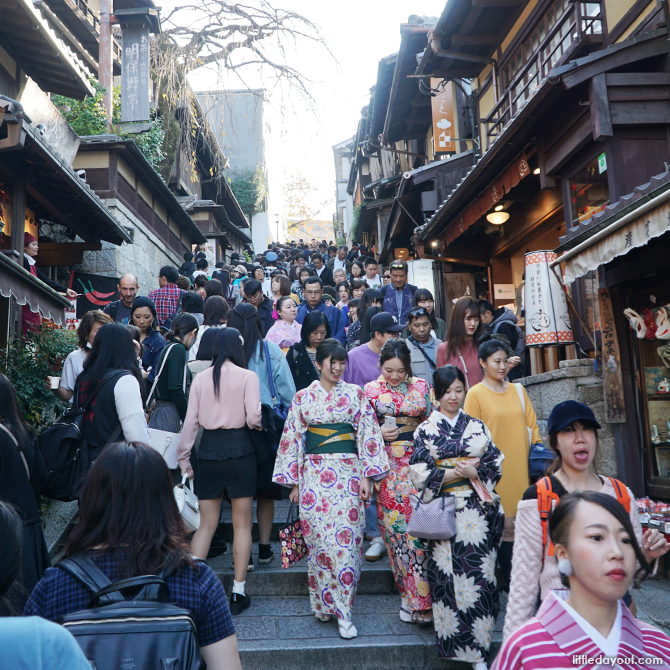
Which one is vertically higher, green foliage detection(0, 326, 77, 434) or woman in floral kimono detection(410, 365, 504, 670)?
green foliage detection(0, 326, 77, 434)

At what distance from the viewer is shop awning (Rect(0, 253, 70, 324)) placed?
5543 millimetres

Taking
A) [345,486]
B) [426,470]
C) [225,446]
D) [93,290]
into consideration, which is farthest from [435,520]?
[93,290]

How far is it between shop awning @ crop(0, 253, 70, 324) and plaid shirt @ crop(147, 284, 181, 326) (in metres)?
3.85

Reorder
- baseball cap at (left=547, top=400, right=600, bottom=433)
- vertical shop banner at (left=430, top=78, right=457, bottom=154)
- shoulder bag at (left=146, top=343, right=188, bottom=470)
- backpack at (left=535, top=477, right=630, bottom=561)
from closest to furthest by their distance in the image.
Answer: backpack at (left=535, top=477, right=630, bottom=561)
baseball cap at (left=547, top=400, right=600, bottom=433)
shoulder bag at (left=146, top=343, right=188, bottom=470)
vertical shop banner at (left=430, top=78, right=457, bottom=154)

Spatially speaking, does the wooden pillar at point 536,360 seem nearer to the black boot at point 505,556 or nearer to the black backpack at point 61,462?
the black boot at point 505,556

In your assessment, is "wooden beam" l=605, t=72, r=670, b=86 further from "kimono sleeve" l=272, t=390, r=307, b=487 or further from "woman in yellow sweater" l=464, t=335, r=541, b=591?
"kimono sleeve" l=272, t=390, r=307, b=487

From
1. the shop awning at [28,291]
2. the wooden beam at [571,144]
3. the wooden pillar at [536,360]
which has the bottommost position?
the wooden pillar at [536,360]

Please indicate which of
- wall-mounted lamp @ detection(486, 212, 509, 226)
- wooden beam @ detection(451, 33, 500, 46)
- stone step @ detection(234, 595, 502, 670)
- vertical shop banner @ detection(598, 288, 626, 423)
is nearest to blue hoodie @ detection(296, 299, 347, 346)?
vertical shop banner @ detection(598, 288, 626, 423)

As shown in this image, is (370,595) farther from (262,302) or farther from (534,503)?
(262,302)

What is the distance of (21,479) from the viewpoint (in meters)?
3.29

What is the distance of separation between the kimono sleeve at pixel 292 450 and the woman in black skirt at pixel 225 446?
27cm

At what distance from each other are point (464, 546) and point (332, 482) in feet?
3.69

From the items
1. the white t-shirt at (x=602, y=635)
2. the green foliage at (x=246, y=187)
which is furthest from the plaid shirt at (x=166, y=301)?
the green foliage at (x=246, y=187)

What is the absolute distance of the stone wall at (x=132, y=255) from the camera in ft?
46.5
